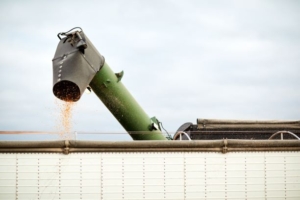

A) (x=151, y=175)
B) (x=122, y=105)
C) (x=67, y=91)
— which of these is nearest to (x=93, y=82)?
(x=122, y=105)

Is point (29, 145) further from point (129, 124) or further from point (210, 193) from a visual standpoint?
point (129, 124)

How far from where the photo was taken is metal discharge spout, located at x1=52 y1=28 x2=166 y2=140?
6887mm

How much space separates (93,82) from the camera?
8.03 metres

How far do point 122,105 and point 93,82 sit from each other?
0.77 m

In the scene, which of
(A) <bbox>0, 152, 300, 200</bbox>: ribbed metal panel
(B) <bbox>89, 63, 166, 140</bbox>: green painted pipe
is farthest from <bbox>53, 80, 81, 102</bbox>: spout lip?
(A) <bbox>0, 152, 300, 200</bbox>: ribbed metal panel

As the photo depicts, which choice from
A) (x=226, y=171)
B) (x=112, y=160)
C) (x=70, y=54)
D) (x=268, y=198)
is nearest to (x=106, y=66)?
(x=70, y=54)

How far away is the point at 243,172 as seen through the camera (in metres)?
6.05

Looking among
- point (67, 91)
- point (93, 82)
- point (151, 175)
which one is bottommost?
point (151, 175)

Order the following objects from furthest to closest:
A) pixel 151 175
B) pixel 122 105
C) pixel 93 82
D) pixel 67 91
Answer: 1. pixel 122 105
2. pixel 93 82
3. pixel 67 91
4. pixel 151 175

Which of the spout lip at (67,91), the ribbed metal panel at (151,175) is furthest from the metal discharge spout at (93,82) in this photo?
the ribbed metal panel at (151,175)

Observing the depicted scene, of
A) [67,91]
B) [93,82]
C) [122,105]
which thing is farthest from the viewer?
[122,105]

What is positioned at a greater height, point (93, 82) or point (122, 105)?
point (93, 82)

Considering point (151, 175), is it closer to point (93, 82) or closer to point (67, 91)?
point (67, 91)

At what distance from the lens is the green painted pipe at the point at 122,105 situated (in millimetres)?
8086
